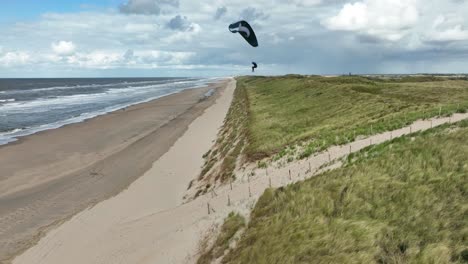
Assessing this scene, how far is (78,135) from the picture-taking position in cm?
4022

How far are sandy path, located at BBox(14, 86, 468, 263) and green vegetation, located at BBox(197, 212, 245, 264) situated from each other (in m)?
0.62

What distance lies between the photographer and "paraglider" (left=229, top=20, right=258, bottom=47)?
2052 cm

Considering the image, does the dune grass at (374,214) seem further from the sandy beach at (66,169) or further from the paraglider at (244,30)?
the sandy beach at (66,169)

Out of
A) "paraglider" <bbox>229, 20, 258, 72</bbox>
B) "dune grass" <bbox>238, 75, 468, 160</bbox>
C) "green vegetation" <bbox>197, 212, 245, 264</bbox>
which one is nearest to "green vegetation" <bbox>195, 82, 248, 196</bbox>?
"dune grass" <bbox>238, 75, 468, 160</bbox>

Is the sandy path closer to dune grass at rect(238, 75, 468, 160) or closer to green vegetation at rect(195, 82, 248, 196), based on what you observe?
dune grass at rect(238, 75, 468, 160)

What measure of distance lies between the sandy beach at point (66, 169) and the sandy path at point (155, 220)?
4.04ft

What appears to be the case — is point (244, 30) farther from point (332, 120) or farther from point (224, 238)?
point (224, 238)

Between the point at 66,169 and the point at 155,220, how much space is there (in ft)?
47.7

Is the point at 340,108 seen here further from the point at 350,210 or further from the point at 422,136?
the point at 350,210

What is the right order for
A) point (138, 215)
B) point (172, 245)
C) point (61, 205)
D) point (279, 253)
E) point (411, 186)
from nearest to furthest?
point (279, 253), point (411, 186), point (172, 245), point (138, 215), point (61, 205)

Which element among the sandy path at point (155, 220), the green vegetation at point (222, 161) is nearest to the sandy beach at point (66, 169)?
the sandy path at point (155, 220)

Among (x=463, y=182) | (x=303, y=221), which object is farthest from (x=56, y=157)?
(x=463, y=182)

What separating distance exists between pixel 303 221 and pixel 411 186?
3328 millimetres

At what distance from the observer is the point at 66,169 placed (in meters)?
27.1
